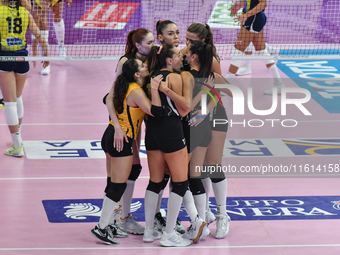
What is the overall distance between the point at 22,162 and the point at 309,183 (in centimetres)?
380

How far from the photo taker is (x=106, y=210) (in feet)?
16.8

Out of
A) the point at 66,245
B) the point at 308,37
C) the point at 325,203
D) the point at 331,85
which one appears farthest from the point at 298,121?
the point at 308,37

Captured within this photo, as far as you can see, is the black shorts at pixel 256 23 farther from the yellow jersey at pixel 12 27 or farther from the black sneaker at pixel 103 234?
the black sneaker at pixel 103 234

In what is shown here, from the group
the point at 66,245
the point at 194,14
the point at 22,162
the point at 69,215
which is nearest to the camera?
the point at 66,245

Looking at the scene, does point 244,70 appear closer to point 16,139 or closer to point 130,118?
point 16,139

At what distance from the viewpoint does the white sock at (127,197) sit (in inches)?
213

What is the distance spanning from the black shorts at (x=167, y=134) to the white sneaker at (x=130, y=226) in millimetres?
965

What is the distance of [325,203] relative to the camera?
626cm

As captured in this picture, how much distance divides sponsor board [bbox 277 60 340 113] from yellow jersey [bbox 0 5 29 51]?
17.9 ft

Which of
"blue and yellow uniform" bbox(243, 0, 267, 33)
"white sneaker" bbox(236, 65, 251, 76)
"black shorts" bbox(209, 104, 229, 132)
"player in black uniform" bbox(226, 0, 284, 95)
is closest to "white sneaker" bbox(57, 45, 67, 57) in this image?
"white sneaker" bbox(236, 65, 251, 76)

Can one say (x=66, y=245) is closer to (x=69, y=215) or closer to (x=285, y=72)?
(x=69, y=215)

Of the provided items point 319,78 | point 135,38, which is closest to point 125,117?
point 135,38

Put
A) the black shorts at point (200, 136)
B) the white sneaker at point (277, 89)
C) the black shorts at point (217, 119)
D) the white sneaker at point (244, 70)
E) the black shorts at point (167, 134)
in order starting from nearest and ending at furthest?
the black shorts at point (167, 134) < the black shorts at point (200, 136) < the black shorts at point (217, 119) < the white sneaker at point (277, 89) < the white sneaker at point (244, 70)

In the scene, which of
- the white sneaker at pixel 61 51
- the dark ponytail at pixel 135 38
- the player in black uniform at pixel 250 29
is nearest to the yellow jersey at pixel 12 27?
the dark ponytail at pixel 135 38
